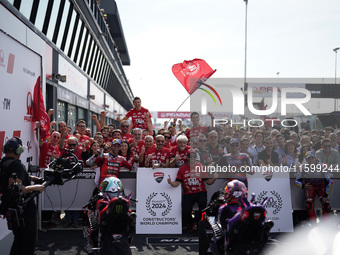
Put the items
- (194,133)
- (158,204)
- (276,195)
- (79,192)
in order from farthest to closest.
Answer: (194,133) → (79,192) → (276,195) → (158,204)

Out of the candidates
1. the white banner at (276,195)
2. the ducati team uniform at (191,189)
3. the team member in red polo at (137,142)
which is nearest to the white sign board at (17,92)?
the team member in red polo at (137,142)

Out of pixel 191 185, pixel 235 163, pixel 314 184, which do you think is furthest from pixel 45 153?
pixel 314 184

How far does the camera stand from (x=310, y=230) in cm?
833

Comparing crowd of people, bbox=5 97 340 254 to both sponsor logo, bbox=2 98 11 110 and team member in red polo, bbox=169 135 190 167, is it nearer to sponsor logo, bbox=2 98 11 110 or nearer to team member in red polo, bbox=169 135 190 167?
team member in red polo, bbox=169 135 190 167

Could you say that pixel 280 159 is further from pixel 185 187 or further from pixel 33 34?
pixel 33 34

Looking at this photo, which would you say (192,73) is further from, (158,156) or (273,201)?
(273,201)

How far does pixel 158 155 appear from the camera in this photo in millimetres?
8820

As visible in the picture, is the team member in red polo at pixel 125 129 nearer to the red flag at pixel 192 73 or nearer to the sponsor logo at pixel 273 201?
the sponsor logo at pixel 273 201

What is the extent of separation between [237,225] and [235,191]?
2.08ft

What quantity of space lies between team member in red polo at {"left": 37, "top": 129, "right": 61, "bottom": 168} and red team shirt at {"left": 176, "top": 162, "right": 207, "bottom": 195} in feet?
9.54

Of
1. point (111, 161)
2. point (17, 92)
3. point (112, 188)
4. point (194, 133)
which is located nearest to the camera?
point (112, 188)

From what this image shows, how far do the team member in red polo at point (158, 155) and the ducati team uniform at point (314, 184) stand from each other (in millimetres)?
3054

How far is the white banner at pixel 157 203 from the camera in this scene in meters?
8.27

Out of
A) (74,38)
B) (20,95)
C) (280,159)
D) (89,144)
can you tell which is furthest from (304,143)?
(74,38)
